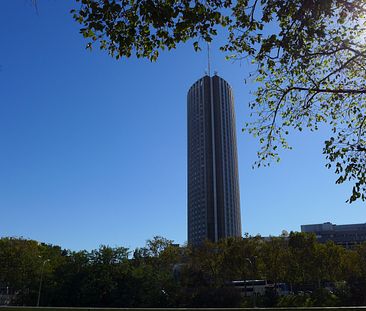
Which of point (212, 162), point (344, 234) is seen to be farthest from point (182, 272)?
point (344, 234)

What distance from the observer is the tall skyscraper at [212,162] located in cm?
10794

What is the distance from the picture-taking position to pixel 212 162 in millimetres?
115312

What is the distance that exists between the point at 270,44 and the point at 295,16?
134 cm

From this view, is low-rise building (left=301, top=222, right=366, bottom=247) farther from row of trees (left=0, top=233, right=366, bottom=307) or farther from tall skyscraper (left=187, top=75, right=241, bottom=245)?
row of trees (left=0, top=233, right=366, bottom=307)

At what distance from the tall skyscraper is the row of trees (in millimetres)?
42524

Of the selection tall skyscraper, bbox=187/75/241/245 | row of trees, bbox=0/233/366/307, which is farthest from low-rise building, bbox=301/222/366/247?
row of trees, bbox=0/233/366/307

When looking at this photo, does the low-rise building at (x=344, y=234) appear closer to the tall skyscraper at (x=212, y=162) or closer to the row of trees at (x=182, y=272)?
the tall skyscraper at (x=212, y=162)

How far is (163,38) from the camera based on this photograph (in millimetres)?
9656

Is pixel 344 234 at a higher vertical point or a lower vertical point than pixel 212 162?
lower

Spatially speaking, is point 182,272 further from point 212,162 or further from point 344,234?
point 344,234

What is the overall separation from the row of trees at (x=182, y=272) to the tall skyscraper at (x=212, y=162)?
4252 cm

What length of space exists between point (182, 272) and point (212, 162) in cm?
5476

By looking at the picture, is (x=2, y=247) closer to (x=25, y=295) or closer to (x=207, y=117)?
(x=25, y=295)

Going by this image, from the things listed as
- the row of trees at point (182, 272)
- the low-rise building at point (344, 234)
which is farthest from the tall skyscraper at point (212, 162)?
the row of trees at point (182, 272)
